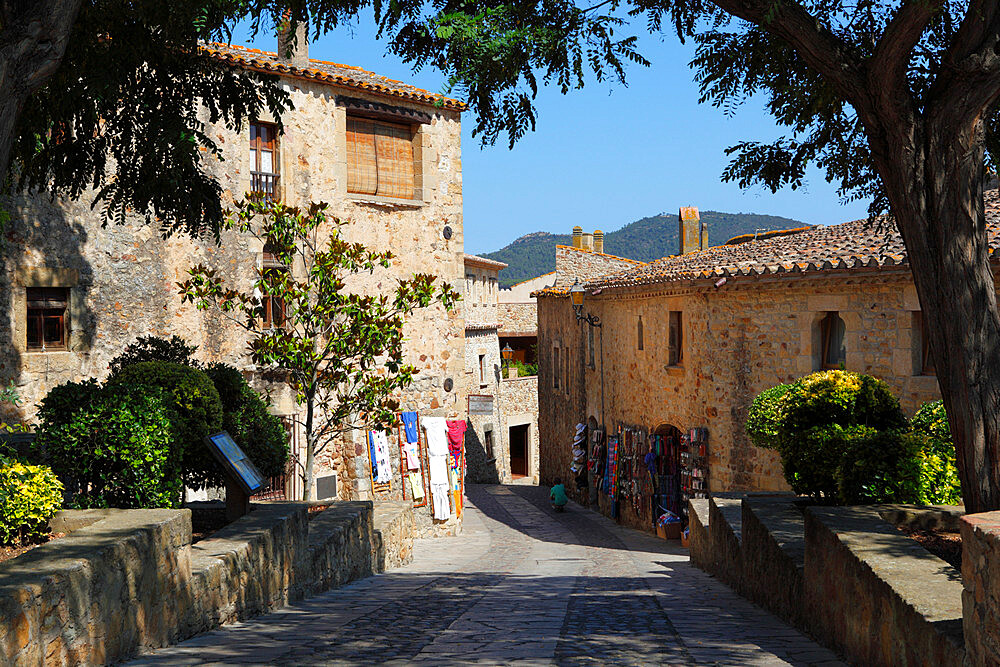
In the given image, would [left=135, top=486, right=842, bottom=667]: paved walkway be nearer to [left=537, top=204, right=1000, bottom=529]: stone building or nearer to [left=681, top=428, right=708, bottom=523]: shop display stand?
[left=537, top=204, right=1000, bottom=529]: stone building

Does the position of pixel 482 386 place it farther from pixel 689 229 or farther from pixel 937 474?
pixel 937 474

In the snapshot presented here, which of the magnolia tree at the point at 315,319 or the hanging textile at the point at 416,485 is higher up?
the magnolia tree at the point at 315,319

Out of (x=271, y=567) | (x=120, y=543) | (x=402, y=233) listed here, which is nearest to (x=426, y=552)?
(x=402, y=233)

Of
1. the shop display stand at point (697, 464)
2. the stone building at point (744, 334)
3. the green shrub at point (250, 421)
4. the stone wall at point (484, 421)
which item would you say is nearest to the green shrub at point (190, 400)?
the green shrub at point (250, 421)

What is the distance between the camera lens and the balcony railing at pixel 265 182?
17094mm

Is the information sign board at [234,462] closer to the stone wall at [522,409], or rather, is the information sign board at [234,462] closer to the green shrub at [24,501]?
the green shrub at [24,501]

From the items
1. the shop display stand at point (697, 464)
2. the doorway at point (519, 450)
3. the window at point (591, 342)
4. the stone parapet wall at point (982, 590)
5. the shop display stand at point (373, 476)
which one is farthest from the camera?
the doorway at point (519, 450)

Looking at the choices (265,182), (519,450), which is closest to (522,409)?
(519,450)

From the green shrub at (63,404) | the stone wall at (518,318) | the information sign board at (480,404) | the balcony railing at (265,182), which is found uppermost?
the balcony railing at (265,182)

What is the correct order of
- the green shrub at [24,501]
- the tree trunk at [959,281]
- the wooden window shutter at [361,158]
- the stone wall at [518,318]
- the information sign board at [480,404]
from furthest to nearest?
the stone wall at [518,318] < the information sign board at [480,404] < the wooden window shutter at [361,158] < the green shrub at [24,501] < the tree trunk at [959,281]

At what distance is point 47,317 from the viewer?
46.6 ft

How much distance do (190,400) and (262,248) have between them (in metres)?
9.74

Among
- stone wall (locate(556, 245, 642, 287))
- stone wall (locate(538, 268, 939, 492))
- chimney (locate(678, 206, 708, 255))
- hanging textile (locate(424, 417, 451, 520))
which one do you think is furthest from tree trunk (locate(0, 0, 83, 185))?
stone wall (locate(556, 245, 642, 287))

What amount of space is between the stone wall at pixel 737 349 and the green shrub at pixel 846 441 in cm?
634
